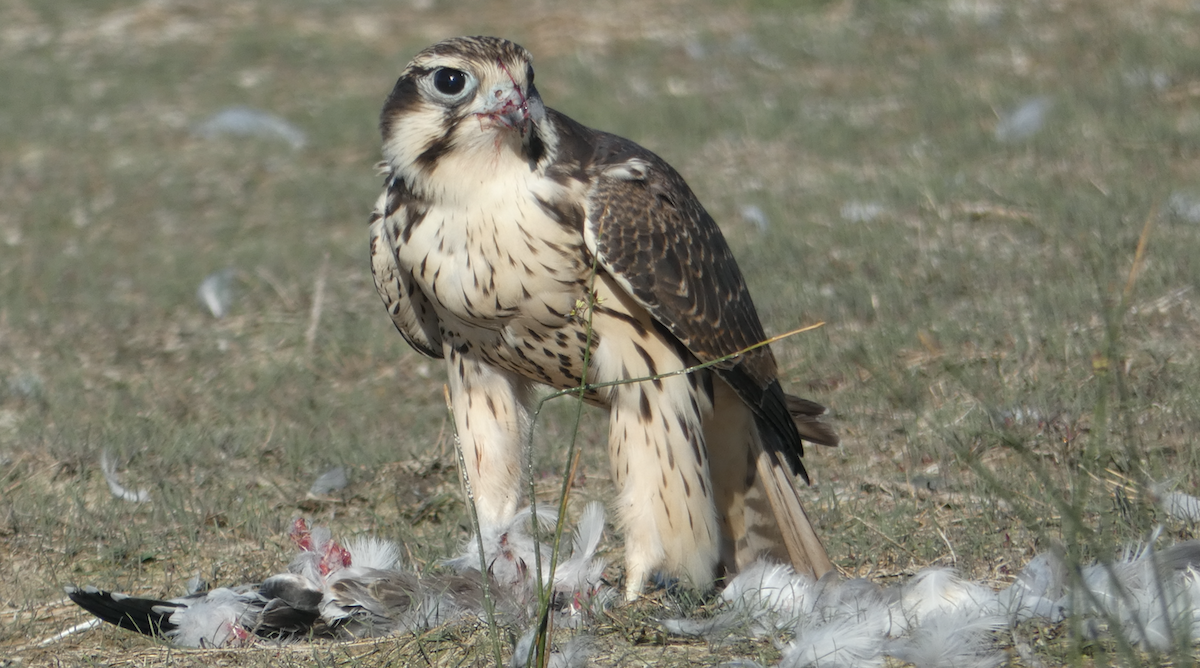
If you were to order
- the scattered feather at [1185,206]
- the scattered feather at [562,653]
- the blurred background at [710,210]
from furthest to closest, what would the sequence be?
the scattered feather at [1185,206], the blurred background at [710,210], the scattered feather at [562,653]

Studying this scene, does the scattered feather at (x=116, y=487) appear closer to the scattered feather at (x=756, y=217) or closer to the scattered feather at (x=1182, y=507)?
the scattered feather at (x=1182, y=507)

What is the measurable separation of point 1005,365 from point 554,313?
2.44m

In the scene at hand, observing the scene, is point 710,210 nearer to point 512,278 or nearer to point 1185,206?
point 1185,206

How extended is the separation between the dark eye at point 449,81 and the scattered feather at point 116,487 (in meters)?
2.06

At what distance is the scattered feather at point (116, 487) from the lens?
15.6 feet

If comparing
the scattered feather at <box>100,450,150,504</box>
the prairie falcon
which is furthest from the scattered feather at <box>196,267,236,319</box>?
the prairie falcon

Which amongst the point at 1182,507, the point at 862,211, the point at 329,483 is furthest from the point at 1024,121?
the point at 329,483

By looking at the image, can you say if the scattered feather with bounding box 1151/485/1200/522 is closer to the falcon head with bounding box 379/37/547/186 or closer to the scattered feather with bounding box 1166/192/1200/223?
the falcon head with bounding box 379/37/547/186

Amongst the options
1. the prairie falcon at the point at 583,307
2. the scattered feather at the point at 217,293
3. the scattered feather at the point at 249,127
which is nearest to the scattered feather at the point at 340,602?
the prairie falcon at the point at 583,307

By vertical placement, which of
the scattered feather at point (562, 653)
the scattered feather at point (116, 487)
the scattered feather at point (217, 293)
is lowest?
the scattered feather at point (116, 487)

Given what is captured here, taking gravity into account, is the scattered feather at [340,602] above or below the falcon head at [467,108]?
below

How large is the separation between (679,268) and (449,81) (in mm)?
813

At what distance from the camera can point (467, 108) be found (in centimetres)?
344

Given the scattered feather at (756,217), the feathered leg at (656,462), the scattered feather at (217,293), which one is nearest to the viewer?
the feathered leg at (656,462)
